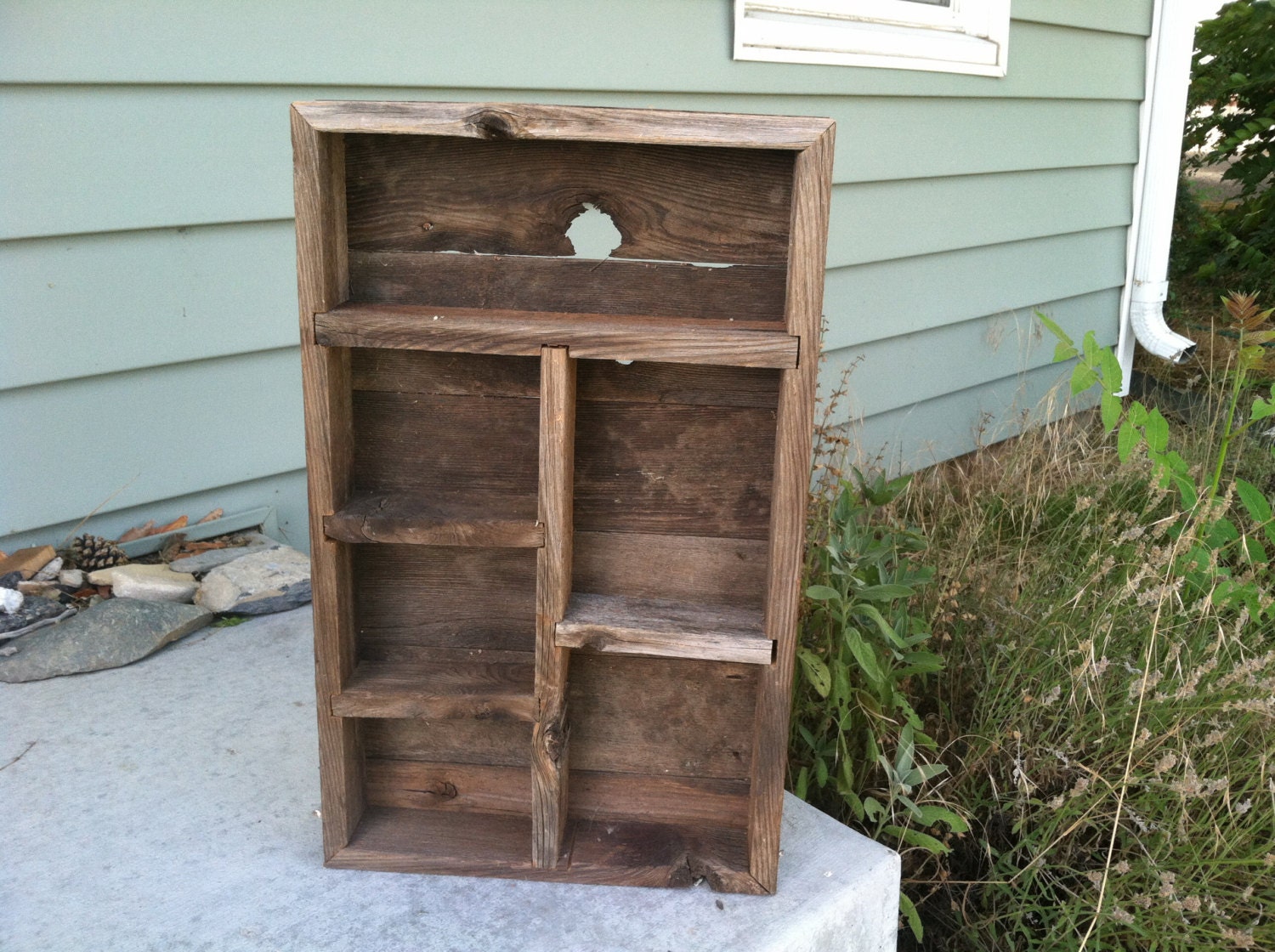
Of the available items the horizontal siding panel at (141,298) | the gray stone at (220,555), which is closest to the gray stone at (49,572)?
the gray stone at (220,555)

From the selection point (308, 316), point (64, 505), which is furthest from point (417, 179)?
point (64, 505)

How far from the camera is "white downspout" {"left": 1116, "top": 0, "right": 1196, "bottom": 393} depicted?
4.82m

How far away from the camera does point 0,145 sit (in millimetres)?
2189

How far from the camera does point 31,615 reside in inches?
89.9

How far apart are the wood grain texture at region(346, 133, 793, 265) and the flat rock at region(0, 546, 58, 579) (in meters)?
1.33

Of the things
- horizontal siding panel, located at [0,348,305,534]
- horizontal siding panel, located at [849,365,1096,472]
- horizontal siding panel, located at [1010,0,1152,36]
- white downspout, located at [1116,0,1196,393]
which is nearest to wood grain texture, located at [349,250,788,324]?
horizontal siding panel, located at [0,348,305,534]

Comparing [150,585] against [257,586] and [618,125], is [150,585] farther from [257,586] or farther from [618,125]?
[618,125]

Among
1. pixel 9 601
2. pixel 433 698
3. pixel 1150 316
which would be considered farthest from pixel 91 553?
pixel 1150 316

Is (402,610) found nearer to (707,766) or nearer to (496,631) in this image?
(496,631)

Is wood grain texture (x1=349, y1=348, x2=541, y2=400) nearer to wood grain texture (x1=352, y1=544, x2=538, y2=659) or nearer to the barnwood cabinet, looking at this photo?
the barnwood cabinet

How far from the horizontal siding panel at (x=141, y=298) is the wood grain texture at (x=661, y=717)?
140 cm

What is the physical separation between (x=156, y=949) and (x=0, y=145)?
1607mm

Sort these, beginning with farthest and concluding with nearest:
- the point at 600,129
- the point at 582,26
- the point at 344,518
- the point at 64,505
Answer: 1. the point at 582,26
2. the point at 64,505
3. the point at 344,518
4. the point at 600,129

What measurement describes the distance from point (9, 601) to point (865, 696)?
1.75 m
